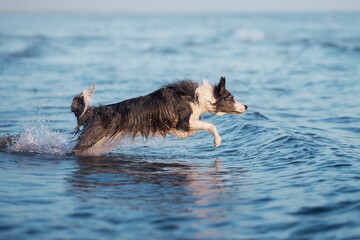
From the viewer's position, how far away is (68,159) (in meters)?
7.82

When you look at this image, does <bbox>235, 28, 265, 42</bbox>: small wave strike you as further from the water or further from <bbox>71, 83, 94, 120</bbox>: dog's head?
<bbox>71, 83, 94, 120</bbox>: dog's head

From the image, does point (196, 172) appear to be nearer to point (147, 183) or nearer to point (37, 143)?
point (147, 183)

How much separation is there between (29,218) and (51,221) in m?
0.28

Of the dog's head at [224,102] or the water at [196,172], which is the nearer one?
the water at [196,172]

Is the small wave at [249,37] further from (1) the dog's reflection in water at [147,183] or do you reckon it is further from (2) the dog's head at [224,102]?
(1) the dog's reflection in water at [147,183]

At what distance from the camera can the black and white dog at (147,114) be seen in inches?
298

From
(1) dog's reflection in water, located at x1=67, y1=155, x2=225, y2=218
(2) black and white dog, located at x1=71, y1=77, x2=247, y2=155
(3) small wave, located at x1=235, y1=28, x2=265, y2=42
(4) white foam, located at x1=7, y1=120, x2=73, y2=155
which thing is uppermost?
(3) small wave, located at x1=235, y1=28, x2=265, y2=42

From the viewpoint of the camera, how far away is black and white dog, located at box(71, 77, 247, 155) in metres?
7.57

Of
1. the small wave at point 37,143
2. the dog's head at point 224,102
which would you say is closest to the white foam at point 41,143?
the small wave at point 37,143

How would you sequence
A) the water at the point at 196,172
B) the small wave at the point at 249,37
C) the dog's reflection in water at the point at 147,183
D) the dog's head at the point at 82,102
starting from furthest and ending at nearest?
1. the small wave at the point at 249,37
2. the dog's head at the point at 82,102
3. the dog's reflection in water at the point at 147,183
4. the water at the point at 196,172

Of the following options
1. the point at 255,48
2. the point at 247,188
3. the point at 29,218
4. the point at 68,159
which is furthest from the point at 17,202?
the point at 255,48

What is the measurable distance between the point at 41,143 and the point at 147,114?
2385mm

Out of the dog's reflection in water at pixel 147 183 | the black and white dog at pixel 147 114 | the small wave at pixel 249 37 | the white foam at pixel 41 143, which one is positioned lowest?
the dog's reflection in water at pixel 147 183

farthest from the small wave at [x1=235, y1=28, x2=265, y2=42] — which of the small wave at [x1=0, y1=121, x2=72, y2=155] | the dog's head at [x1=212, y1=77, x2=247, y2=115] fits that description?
the small wave at [x1=0, y1=121, x2=72, y2=155]
